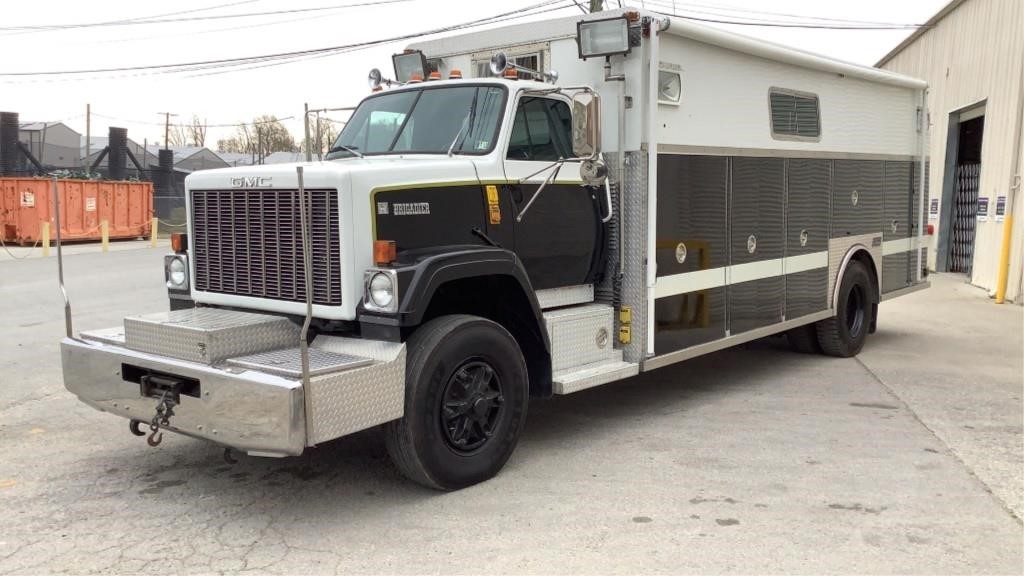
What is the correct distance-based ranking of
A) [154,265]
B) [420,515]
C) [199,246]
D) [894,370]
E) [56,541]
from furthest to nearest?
[154,265] → [894,370] → [199,246] → [420,515] → [56,541]

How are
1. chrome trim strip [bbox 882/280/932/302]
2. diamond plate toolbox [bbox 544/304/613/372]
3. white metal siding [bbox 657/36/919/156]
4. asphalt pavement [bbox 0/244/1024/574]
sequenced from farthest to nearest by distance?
chrome trim strip [bbox 882/280/932/302], white metal siding [bbox 657/36/919/156], diamond plate toolbox [bbox 544/304/613/372], asphalt pavement [bbox 0/244/1024/574]

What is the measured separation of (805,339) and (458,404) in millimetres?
5453

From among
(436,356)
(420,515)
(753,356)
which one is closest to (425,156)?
(436,356)

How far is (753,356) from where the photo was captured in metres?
9.37

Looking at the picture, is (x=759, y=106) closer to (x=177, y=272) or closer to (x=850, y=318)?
(x=850, y=318)

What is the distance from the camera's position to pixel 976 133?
17453 millimetres

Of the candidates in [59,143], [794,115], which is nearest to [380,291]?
[794,115]

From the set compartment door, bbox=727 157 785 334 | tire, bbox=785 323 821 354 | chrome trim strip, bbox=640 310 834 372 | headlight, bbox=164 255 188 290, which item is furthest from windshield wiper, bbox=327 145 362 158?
tire, bbox=785 323 821 354

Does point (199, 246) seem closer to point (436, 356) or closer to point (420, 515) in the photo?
point (436, 356)

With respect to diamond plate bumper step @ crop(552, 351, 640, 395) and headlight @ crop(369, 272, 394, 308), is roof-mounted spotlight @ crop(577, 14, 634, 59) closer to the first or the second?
diamond plate bumper step @ crop(552, 351, 640, 395)

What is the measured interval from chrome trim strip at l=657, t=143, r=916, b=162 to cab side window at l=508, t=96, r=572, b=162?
29.8 inches

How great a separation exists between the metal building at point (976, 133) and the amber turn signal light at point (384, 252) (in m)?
11.9

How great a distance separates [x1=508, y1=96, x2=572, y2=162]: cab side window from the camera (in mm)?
5688

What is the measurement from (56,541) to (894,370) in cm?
741
